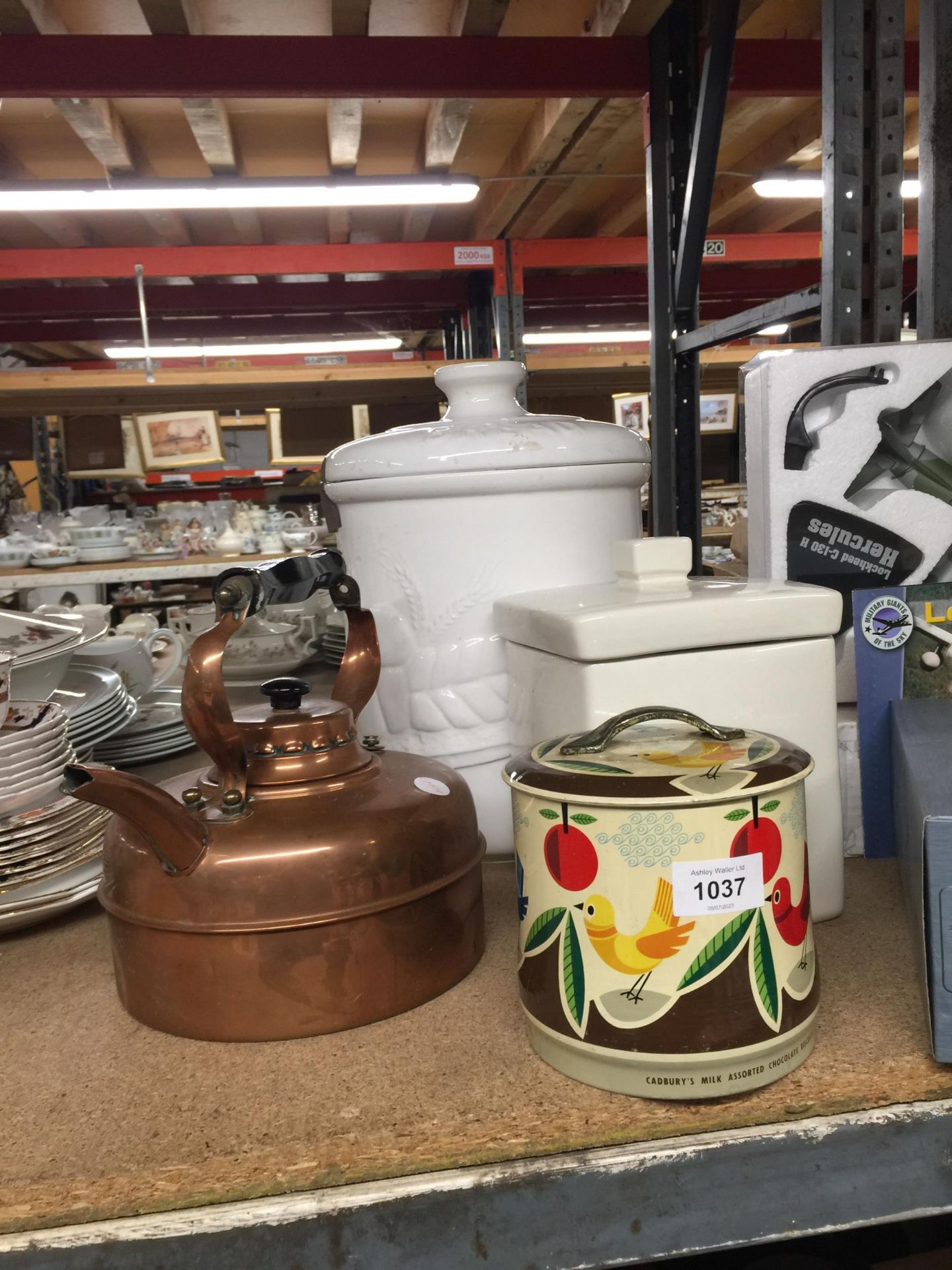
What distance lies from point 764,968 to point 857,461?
44cm

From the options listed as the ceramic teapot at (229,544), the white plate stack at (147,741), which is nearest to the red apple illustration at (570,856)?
the white plate stack at (147,741)

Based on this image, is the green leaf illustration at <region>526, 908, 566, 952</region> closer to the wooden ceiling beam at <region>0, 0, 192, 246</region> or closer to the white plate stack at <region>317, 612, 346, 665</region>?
the white plate stack at <region>317, 612, 346, 665</region>

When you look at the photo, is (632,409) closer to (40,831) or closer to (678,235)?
(678,235)

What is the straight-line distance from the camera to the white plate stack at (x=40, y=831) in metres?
0.63

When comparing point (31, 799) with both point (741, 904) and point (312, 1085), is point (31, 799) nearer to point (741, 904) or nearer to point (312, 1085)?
point (312, 1085)

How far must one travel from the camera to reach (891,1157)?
0.41 metres

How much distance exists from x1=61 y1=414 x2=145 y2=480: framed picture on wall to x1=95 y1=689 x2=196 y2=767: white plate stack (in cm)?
458

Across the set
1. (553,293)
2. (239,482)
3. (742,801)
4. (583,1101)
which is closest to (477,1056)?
(583,1101)

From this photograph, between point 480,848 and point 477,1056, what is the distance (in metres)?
0.12

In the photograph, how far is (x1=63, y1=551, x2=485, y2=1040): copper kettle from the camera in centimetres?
47

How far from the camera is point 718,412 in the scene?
5562 mm

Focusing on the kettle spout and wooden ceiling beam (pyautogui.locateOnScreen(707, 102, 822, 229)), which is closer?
the kettle spout

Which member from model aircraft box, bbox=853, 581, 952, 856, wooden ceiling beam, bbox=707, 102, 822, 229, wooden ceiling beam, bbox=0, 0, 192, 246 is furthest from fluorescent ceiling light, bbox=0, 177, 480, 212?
model aircraft box, bbox=853, 581, 952, 856

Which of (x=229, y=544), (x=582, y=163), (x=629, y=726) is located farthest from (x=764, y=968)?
(x=582, y=163)
